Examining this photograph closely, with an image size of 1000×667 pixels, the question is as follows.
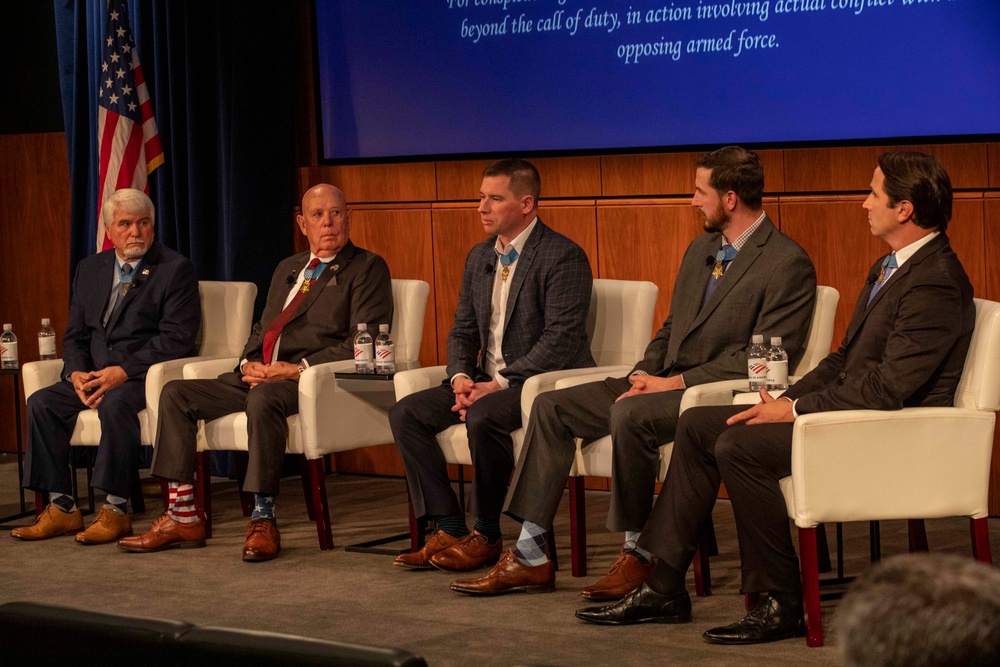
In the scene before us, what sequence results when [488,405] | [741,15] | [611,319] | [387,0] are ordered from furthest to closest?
[387,0] → [741,15] → [611,319] → [488,405]

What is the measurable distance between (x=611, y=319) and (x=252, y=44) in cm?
255

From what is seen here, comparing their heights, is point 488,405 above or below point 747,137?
below

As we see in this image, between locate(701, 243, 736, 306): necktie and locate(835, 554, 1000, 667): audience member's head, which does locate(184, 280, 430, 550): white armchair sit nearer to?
locate(701, 243, 736, 306): necktie

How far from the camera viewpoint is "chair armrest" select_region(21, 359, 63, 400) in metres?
5.77

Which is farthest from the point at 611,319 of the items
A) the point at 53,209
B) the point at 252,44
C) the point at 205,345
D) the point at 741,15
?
the point at 53,209

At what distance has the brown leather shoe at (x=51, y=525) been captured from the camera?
5496 millimetres

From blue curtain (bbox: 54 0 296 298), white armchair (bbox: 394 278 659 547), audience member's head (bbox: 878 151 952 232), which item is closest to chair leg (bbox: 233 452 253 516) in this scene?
blue curtain (bbox: 54 0 296 298)

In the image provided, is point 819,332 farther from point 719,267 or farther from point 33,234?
point 33,234

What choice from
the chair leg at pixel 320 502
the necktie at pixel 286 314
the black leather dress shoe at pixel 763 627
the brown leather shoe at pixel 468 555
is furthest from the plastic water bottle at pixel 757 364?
the necktie at pixel 286 314

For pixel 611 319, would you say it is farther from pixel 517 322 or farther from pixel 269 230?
pixel 269 230

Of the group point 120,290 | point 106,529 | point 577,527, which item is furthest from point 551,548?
point 120,290

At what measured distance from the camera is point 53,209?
7488mm

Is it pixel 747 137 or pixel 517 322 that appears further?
pixel 747 137

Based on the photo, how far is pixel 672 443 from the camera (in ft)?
14.0
